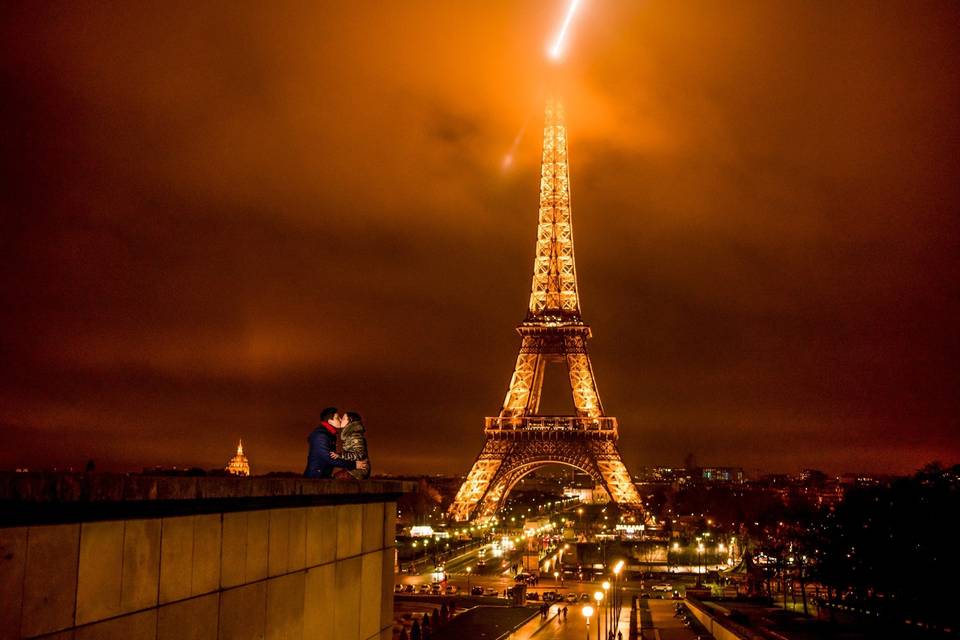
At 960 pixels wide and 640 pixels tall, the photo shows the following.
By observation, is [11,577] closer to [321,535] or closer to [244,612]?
[244,612]

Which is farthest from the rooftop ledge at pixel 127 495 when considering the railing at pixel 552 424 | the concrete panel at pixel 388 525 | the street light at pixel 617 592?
the railing at pixel 552 424

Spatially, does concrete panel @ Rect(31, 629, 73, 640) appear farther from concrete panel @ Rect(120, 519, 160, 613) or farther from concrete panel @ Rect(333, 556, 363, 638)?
concrete panel @ Rect(333, 556, 363, 638)

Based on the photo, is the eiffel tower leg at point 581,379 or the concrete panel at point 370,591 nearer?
the concrete panel at point 370,591

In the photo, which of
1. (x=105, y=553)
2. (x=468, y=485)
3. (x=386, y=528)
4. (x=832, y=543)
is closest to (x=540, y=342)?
(x=468, y=485)

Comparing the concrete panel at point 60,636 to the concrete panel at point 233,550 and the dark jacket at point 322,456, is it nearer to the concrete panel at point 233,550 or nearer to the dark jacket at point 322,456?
the concrete panel at point 233,550


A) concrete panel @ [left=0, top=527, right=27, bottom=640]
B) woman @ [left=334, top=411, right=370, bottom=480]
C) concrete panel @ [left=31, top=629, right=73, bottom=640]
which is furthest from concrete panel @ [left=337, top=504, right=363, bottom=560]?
concrete panel @ [left=0, top=527, right=27, bottom=640]

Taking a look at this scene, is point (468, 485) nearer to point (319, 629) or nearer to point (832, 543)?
point (832, 543)
